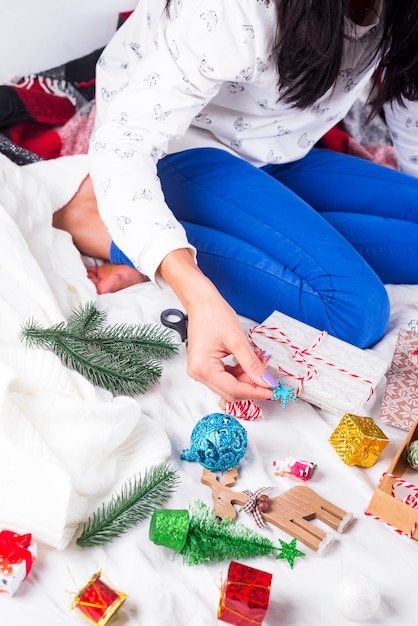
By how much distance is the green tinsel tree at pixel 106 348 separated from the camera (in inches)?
43.5

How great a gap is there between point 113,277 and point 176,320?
0.63ft

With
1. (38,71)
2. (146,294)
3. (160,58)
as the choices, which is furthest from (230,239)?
(38,71)

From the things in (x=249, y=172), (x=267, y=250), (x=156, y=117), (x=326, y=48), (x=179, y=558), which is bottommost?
(x=179, y=558)

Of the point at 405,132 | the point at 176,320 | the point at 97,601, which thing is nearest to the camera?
the point at 97,601

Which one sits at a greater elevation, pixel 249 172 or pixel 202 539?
pixel 249 172

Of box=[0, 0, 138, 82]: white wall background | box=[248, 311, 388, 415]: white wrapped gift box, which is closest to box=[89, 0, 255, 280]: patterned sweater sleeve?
box=[248, 311, 388, 415]: white wrapped gift box

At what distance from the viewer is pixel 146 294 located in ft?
4.55

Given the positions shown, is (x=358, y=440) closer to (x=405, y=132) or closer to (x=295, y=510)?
(x=295, y=510)

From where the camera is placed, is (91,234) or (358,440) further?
(91,234)

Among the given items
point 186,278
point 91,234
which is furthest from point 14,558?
point 91,234

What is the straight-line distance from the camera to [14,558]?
2.71 ft

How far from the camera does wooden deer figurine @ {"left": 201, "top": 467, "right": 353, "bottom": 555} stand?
3.12 feet

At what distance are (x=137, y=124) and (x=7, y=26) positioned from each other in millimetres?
875

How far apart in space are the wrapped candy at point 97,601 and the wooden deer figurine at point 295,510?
208 millimetres
